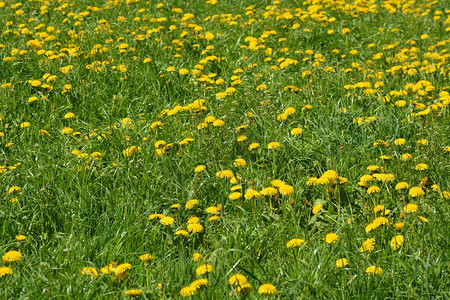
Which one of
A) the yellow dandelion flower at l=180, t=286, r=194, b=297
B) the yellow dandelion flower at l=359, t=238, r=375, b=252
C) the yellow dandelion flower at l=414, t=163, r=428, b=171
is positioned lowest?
the yellow dandelion flower at l=414, t=163, r=428, b=171

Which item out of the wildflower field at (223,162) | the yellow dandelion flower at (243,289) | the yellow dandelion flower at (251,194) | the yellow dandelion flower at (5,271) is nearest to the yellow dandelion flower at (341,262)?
the wildflower field at (223,162)

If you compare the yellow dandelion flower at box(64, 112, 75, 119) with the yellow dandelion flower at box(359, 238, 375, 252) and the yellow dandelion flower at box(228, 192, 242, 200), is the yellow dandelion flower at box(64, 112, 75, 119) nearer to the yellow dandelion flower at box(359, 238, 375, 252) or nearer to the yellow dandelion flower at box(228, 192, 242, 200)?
the yellow dandelion flower at box(228, 192, 242, 200)

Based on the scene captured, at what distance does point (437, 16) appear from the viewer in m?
7.03

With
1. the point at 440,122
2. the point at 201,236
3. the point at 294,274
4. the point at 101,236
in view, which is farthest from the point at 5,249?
the point at 440,122

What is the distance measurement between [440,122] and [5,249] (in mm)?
2965

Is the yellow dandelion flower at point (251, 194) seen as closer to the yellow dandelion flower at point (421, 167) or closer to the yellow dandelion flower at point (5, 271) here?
the yellow dandelion flower at point (421, 167)

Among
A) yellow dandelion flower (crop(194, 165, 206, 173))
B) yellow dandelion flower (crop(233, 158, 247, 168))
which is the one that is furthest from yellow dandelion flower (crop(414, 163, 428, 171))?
yellow dandelion flower (crop(194, 165, 206, 173))

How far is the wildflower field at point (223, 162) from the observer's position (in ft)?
8.45

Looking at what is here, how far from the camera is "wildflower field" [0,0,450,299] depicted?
257cm

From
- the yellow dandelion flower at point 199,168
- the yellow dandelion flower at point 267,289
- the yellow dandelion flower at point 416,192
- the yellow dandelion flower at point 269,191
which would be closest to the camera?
the yellow dandelion flower at point 267,289

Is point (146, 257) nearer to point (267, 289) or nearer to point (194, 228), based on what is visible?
point (194, 228)

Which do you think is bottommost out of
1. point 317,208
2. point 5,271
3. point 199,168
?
point 317,208

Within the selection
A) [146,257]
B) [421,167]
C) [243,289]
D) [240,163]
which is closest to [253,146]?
[240,163]

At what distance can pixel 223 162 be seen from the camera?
3697mm
